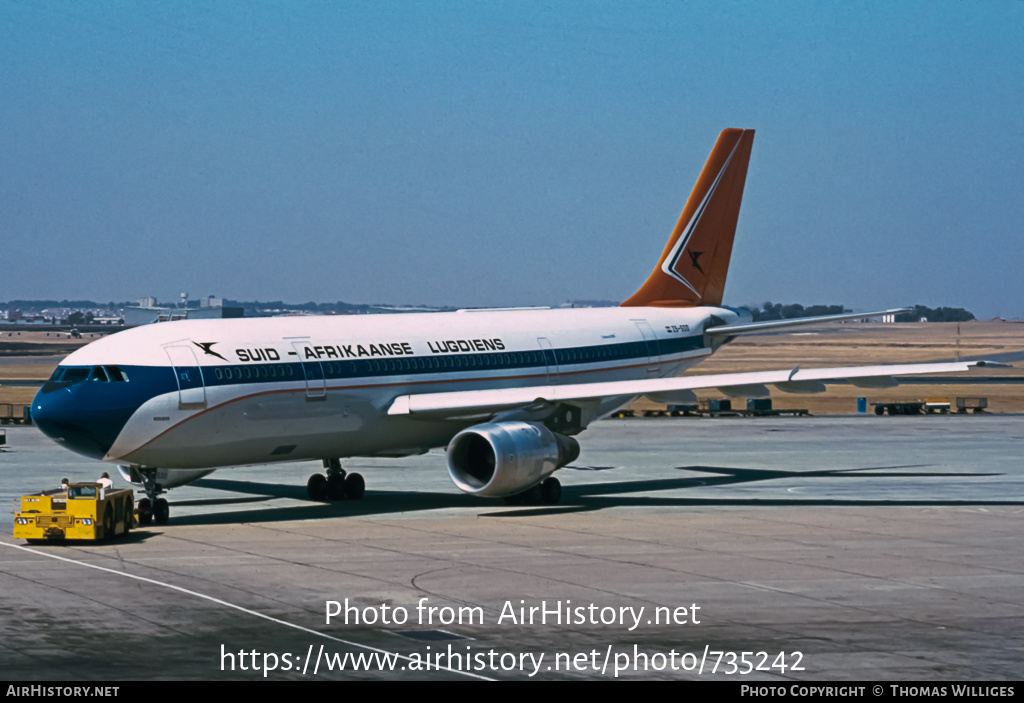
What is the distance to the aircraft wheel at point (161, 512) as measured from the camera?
→ 33.9 meters

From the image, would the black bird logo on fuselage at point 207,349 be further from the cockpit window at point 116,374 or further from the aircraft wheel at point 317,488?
the aircraft wheel at point 317,488

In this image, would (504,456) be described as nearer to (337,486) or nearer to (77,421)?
(337,486)

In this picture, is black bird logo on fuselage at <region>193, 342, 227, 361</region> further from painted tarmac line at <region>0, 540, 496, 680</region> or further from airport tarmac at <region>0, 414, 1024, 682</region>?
painted tarmac line at <region>0, 540, 496, 680</region>

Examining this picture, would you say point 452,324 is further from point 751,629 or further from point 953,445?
point 953,445

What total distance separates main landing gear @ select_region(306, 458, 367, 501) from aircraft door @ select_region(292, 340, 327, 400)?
4256 mm

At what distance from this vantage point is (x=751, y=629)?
69.8ft

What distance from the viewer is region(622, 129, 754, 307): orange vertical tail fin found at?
47.7 meters

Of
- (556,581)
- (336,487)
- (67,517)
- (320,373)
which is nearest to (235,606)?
(556,581)

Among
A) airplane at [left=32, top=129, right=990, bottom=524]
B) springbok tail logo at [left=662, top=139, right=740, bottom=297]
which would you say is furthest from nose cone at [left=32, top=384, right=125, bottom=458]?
springbok tail logo at [left=662, top=139, right=740, bottom=297]

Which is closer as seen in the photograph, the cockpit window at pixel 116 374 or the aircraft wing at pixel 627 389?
the cockpit window at pixel 116 374

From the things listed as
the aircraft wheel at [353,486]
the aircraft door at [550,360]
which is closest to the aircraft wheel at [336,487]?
the aircraft wheel at [353,486]

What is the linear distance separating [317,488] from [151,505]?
20.7 feet

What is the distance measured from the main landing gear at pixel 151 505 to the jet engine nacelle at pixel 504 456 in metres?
7.03

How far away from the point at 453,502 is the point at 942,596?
16881 mm
